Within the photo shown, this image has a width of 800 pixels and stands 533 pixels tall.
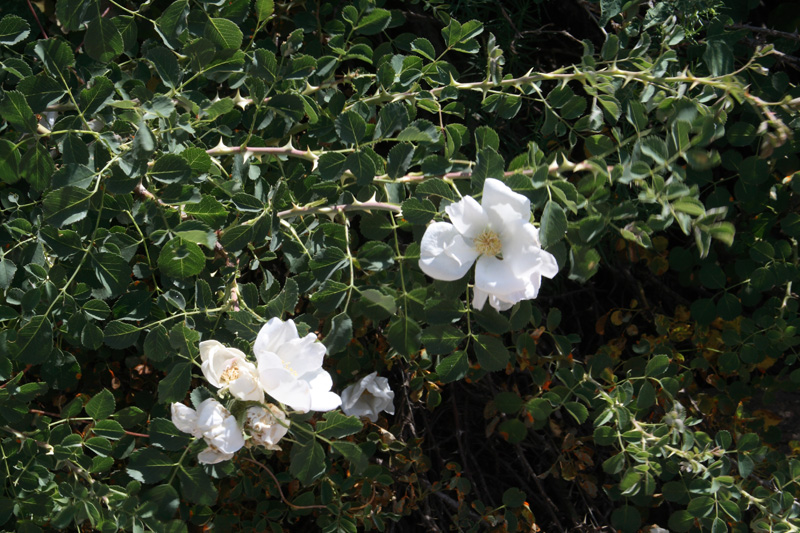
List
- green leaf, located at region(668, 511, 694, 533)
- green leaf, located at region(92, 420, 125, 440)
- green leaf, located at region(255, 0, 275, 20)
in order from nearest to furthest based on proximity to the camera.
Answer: green leaf, located at region(92, 420, 125, 440) → green leaf, located at region(255, 0, 275, 20) → green leaf, located at region(668, 511, 694, 533)

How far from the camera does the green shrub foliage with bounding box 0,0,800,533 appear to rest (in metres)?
1.29

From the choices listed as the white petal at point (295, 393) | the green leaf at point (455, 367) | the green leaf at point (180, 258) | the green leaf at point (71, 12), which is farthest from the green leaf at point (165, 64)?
the green leaf at point (455, 367)

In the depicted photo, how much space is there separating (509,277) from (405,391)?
3.33ft

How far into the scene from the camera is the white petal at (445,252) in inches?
45.8

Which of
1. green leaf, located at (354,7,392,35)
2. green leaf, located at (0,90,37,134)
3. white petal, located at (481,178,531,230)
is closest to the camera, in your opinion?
white petal, located at (481,178,531,230)

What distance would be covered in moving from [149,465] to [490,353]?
0.67m

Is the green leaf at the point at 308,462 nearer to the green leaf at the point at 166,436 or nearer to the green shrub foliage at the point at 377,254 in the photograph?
the green shrub foliage at the point at 377,254

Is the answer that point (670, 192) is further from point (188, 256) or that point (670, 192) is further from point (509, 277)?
point (188, 256)

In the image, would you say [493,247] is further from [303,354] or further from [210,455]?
[210,455]

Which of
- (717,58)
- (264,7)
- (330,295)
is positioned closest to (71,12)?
(264,7)

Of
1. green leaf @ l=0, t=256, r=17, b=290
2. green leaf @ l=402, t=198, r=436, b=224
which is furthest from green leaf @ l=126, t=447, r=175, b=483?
green leaf @ l=402, t=198, r=436, b=224

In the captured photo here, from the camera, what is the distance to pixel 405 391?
2.07 metres

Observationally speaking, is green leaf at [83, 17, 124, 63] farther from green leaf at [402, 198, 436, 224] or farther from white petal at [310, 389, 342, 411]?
white petal at [310, 389, 342, 411]

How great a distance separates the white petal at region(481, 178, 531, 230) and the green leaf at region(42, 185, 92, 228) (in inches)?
27.2
